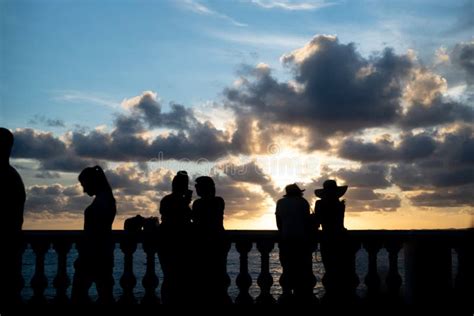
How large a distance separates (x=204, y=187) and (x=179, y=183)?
0.48 metres

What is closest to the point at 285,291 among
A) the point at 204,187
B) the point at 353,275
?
the point at 353,275

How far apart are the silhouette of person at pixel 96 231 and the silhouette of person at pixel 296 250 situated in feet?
8.81

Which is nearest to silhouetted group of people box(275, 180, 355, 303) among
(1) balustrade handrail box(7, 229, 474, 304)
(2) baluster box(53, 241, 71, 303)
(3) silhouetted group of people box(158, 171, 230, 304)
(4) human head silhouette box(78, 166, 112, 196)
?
(1) balustrade handrail box(7, 229, 474, 304)

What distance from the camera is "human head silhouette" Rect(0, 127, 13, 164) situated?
5695mm

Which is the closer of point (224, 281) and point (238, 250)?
point (224, 281)

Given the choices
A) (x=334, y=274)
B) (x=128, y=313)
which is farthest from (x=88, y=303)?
(x=334, y=274)

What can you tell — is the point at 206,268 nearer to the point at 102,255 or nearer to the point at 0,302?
the point at 102,255

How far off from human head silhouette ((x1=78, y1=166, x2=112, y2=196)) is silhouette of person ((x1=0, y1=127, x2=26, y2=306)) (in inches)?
51.7

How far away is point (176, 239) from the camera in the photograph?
23.8 ft

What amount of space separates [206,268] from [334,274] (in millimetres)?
2192

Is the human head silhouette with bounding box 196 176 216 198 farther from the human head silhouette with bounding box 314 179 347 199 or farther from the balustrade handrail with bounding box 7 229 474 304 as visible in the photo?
the human head silhouette with bounding box 314 179 347 199

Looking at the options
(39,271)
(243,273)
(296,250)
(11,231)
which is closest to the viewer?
(11,231)

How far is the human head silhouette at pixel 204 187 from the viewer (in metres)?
7.69

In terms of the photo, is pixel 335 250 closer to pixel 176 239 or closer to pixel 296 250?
pixel 296 250
